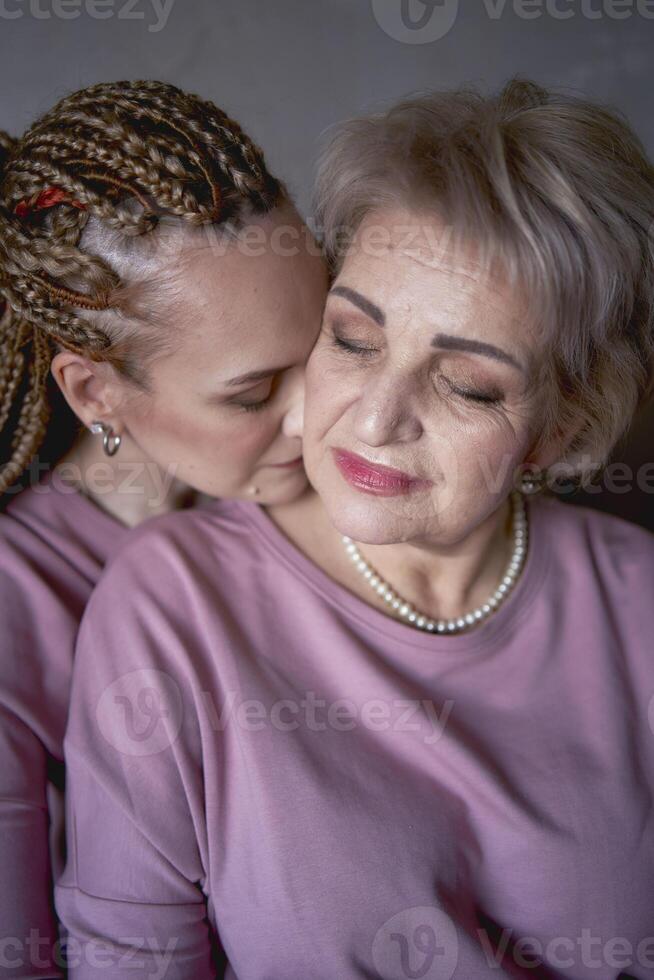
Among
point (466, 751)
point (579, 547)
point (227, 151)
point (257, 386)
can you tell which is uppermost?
point (227, 151)

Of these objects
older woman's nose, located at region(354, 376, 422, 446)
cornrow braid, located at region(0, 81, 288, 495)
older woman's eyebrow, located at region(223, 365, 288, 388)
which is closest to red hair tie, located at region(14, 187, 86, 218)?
cornrow braid, located at region(0, 81, 288, 495)

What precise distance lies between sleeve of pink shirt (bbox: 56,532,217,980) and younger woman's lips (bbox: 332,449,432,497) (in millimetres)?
327

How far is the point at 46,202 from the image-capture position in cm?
126

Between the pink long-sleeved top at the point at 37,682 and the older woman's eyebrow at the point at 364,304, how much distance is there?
2.01 feet

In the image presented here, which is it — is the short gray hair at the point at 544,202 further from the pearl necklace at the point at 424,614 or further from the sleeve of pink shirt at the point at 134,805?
the sleeve of pink shirt at the point at 134,805

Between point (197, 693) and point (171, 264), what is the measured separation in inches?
23.5

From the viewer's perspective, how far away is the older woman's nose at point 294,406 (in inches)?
55.5

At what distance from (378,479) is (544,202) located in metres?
0.42

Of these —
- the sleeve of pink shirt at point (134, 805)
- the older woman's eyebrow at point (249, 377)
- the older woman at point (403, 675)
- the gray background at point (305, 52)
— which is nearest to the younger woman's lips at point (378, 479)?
the older woman at point (403, 675)

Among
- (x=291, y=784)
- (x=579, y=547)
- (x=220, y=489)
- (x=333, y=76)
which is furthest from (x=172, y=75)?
(x=291, y=784)

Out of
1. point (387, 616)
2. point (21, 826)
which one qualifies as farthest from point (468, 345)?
point (21, 826)

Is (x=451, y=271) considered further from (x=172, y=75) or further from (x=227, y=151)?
(x=172, y=75)

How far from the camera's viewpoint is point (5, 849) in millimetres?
1229

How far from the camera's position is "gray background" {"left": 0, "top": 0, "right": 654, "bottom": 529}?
171 cm
